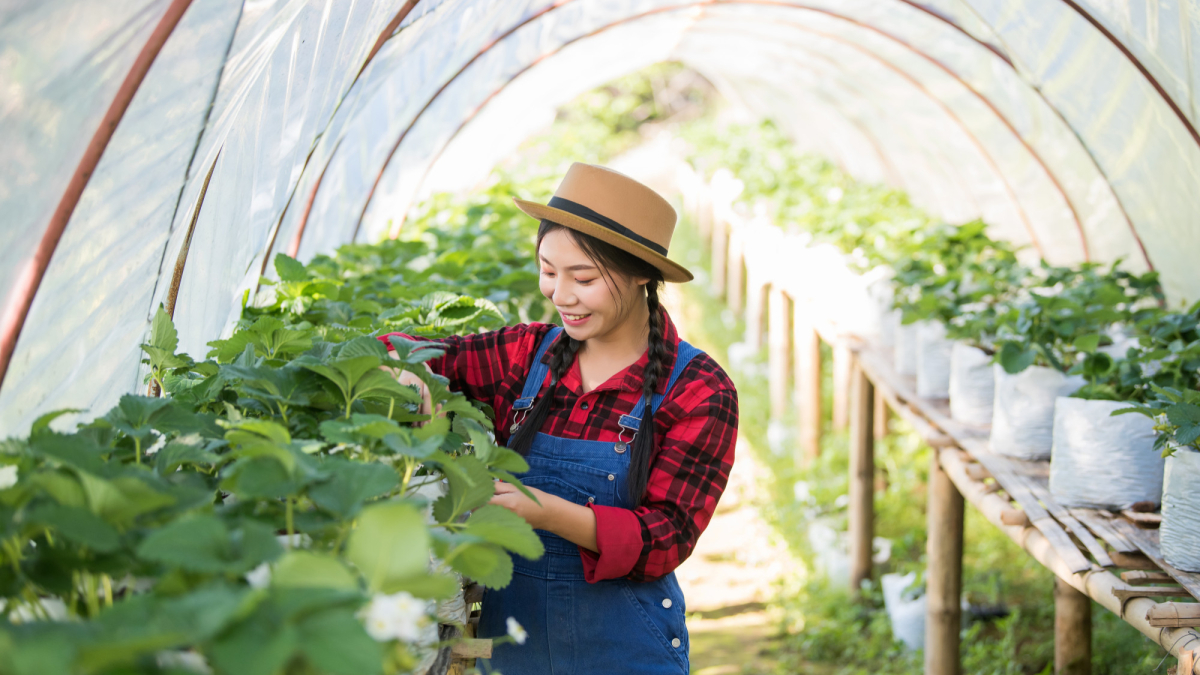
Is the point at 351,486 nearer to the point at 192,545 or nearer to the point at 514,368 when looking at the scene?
the point at 192,545

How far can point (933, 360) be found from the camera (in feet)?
13.0

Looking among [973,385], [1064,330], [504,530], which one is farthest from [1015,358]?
[504,530]

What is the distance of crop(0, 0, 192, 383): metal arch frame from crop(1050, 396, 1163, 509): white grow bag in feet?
7.77

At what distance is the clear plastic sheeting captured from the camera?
160 cm

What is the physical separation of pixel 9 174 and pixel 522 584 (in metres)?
1.11

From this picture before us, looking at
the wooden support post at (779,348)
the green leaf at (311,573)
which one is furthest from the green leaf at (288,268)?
the wooden support post at (779,348)

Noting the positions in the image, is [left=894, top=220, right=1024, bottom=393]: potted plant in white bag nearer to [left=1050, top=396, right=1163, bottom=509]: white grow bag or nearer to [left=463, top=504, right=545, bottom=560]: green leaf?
[left=1050, top=396, right=1163, bottom=509]: white grow bag

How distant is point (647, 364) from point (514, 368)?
0.30 meters

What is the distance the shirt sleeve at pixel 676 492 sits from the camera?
5.29 feet

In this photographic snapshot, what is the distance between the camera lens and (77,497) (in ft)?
2.99

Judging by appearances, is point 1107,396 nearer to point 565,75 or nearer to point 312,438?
point 312,438

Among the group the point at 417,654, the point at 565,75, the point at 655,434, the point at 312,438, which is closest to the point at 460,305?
the point at 655,434

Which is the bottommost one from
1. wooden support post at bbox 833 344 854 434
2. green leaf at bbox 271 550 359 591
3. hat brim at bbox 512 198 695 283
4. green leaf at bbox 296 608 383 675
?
wooden support post at bbox 833 344 854 434

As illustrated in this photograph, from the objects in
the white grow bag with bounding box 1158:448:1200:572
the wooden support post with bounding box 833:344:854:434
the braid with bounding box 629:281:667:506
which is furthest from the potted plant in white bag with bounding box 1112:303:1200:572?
the wooden support post with bounding box 833:344:854:434
